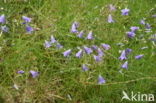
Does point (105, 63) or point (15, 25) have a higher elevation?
point (15, 25)

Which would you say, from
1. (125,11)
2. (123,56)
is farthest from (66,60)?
(125,11)

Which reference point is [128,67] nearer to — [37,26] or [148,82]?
[148,82]

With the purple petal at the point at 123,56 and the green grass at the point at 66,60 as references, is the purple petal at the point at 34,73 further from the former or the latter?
the purple petal at the point at 123,56

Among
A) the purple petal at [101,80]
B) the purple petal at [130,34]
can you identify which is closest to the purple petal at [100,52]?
the purple petal at [101,80]

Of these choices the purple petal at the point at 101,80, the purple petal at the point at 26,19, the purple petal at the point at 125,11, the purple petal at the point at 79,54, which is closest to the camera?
the purple petal at the point at 101,80

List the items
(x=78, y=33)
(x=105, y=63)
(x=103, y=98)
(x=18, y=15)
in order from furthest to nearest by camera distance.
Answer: (x=18, y=15), (x=78, y=33), (x=105, y=63), (x=103, y=98)

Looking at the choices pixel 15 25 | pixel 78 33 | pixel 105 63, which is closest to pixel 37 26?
pixel 15 25

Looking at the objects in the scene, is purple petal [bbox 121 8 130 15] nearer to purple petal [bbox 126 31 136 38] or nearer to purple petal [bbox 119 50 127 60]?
purple petal [bbox 126 31 136 38]

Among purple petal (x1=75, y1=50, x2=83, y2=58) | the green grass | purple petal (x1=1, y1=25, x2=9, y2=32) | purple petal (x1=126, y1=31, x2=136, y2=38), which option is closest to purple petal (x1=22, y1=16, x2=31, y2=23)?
the green grass
